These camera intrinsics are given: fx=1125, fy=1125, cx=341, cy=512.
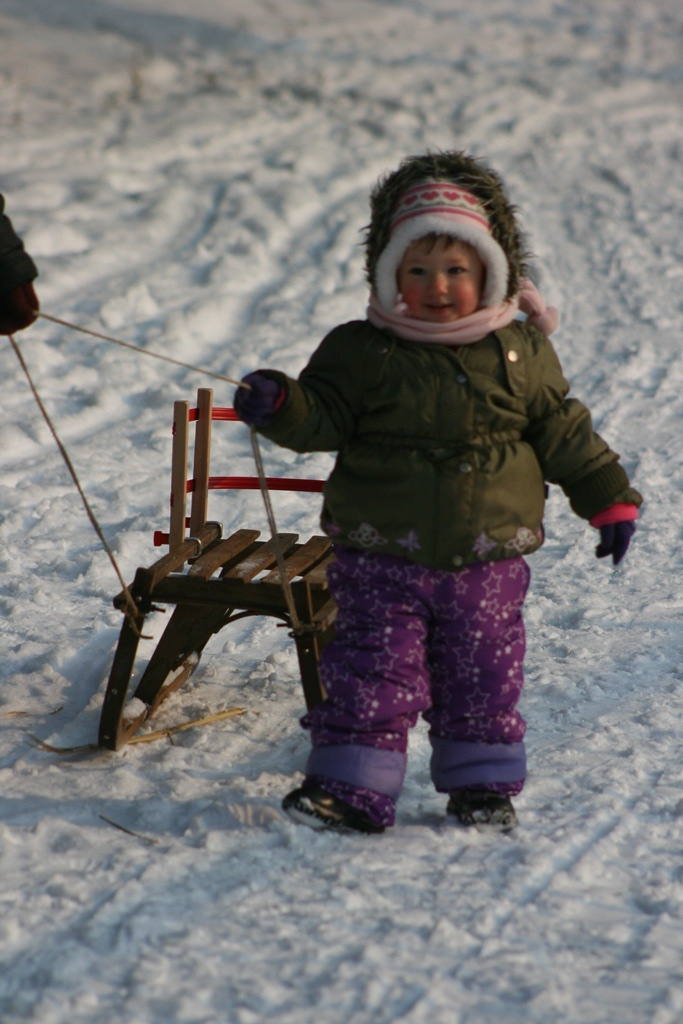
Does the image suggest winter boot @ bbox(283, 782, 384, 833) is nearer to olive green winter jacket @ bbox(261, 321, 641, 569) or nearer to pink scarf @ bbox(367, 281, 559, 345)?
olive green winter jacket @ bbox(261, 321, 641, 569)

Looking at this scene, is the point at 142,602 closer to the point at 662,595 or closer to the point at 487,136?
the point at 662,595

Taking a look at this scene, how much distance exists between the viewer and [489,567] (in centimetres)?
252

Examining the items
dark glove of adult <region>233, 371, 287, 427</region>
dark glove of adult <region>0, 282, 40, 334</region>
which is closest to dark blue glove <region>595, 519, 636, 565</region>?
dark glove of adult <region>233, 371, 287, 427</region>

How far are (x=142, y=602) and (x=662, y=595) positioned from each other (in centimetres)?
191

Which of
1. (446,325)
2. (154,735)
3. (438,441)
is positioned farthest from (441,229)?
(154,735)

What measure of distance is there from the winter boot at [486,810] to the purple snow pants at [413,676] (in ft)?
0.08

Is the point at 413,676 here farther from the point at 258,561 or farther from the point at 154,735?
the point at 154,735

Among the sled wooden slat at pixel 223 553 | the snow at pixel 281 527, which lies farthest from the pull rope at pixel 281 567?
the snow at pixel 281 527

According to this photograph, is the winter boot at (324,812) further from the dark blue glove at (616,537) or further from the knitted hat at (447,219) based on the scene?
the knitted hat at (447,219)

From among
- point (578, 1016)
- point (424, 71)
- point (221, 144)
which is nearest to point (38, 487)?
point (578, 1016)

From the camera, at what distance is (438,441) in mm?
2482

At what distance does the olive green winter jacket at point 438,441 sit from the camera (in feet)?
8.07

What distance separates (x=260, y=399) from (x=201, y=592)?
0.65 metres

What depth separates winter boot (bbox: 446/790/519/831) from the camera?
8.27ft
